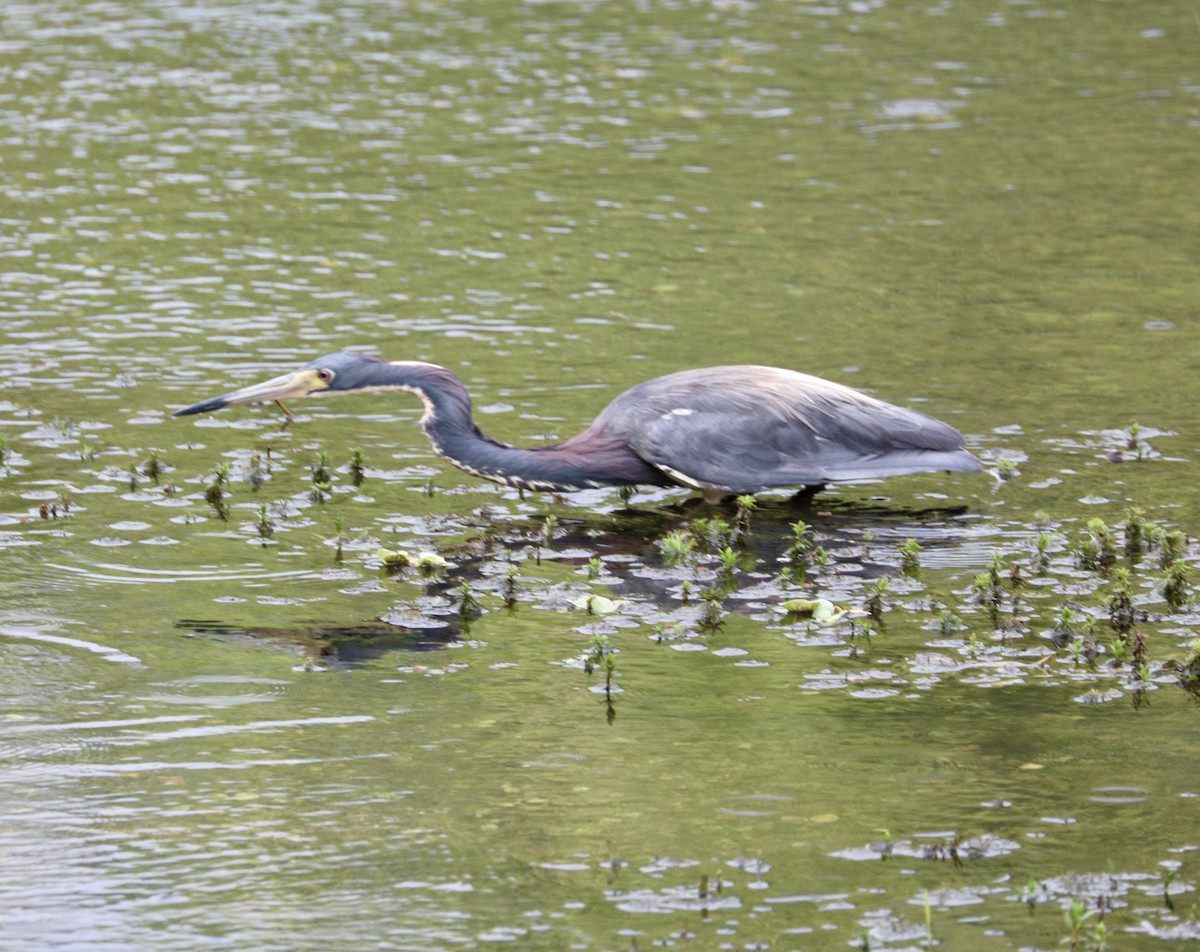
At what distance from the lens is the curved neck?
909cm

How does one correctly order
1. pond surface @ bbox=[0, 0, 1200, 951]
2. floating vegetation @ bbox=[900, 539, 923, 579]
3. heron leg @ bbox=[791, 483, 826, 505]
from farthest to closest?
heron leg @ bbox=[791, 483, 826, 505], floating vegetation @ bbox=[900, 539, 923, 579], pond surface @ bbox=[0, 0, 1200, 951]

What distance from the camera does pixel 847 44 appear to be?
71.3 ft

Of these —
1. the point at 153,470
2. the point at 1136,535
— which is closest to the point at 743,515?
the point at 1136,535

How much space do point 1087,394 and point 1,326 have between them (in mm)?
7033

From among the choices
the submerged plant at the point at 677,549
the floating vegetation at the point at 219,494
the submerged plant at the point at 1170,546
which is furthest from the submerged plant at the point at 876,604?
the floating vegetation at the point at 219,494

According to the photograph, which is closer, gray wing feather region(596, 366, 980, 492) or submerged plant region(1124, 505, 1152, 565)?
submerged plant region(1124, 505, 1152, 565)

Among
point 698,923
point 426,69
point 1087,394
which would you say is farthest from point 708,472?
point 426,69

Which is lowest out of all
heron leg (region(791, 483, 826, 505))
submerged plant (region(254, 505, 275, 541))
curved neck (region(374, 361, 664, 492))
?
submerged plant (region(254, 505, 275, 541))

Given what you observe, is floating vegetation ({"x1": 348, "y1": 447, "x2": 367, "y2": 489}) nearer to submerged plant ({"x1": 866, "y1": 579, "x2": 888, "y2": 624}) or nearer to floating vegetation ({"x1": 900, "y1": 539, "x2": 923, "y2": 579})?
floating vegetation ({"x1": 900, "y1": 539, "x2": 923, "y2": 579})

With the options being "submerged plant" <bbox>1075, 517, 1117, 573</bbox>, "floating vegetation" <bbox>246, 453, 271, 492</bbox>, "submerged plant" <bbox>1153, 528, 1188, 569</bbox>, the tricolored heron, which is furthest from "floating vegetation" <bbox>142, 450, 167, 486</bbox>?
"submerged plant" <bbox>1153, 528, 1188, 569</bbox>

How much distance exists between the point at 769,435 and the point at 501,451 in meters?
1.32

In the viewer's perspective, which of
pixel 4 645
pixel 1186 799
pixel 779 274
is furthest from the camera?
pixel 779 274

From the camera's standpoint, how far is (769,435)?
30.1 ft

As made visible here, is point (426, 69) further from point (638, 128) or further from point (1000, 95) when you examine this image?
point (1000, 95)
